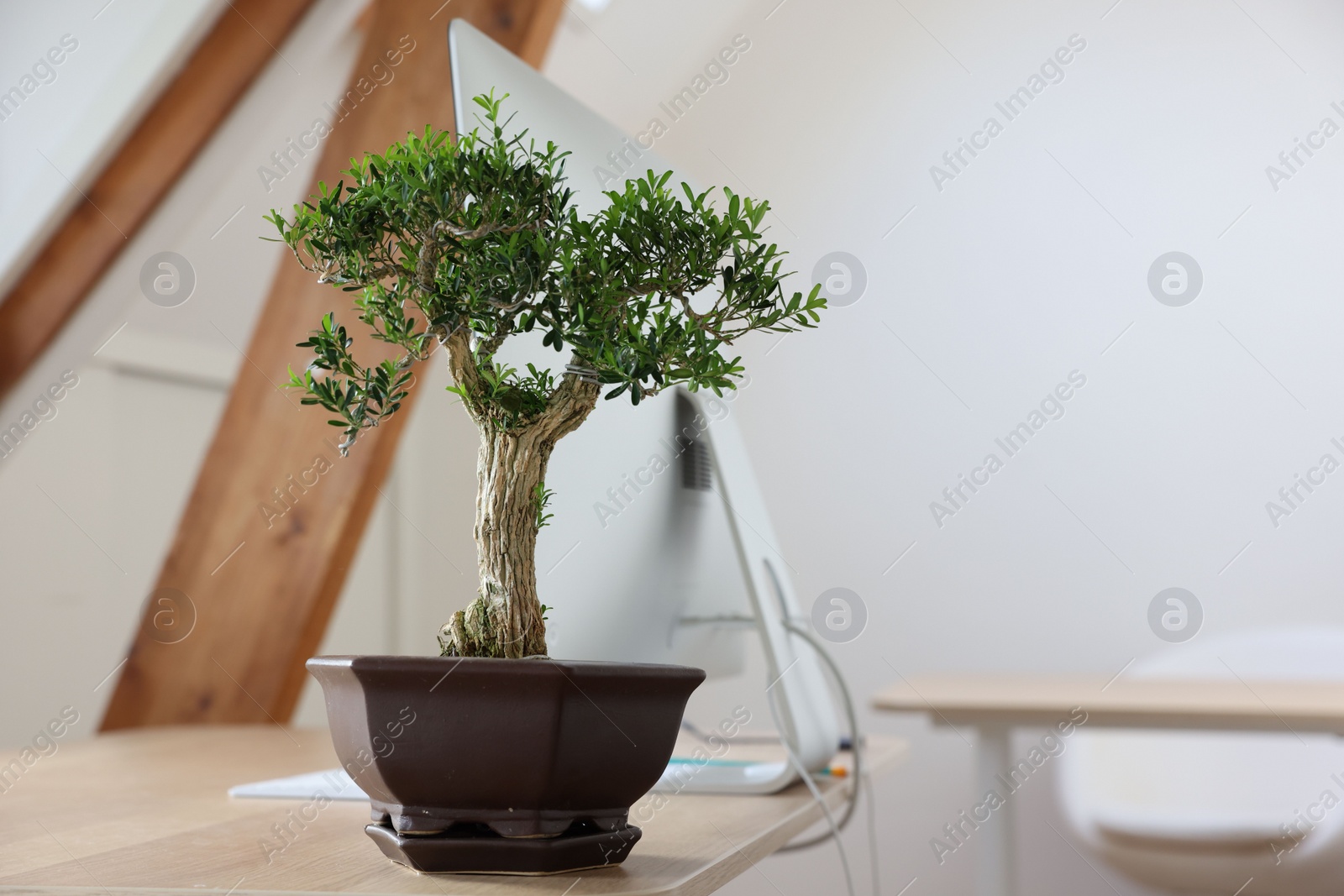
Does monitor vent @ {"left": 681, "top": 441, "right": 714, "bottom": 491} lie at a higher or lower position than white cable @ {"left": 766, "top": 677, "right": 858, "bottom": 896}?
higher

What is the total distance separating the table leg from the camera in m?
1.80

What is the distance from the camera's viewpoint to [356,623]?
136 inches

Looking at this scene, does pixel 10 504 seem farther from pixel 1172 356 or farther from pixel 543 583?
pixel 1172 356

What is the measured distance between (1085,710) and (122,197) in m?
1.68

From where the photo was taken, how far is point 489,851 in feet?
1.96

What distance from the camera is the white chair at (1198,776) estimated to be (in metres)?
2.21

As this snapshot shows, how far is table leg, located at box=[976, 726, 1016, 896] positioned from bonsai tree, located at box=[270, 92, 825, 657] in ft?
4.42

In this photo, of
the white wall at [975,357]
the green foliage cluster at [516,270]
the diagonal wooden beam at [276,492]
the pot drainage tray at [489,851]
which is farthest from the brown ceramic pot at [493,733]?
the white wall at [975,357]

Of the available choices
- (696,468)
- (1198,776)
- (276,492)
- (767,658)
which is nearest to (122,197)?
(276,492)

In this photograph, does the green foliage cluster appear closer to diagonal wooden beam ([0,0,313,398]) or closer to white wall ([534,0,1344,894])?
diagonal wooden beam ([0,0,313,398])

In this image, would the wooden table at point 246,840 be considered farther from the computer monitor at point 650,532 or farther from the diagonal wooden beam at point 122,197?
the diagonal wooden beam at point 122,197

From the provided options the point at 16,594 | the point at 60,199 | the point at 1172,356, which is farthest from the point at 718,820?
the point at 1172,356

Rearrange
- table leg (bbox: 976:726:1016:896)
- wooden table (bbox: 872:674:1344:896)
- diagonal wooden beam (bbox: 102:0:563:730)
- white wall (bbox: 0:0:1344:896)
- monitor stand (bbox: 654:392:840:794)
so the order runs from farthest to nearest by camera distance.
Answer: white wall (bbox: 0:0:1344:896) < diagonal wooden beam (bbox: 102:0:563:730) < table leg (bbox: 976:726:1016:896) < wooden table (bbox: 872:674:1344:896) < monitor stand (bbox: 654:392:840:794)

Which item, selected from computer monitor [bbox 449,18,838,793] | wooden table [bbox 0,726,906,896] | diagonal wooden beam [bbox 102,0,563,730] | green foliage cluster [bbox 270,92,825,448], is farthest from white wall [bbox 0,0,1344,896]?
green foliage cluster [bbox 270,92,825,448]
